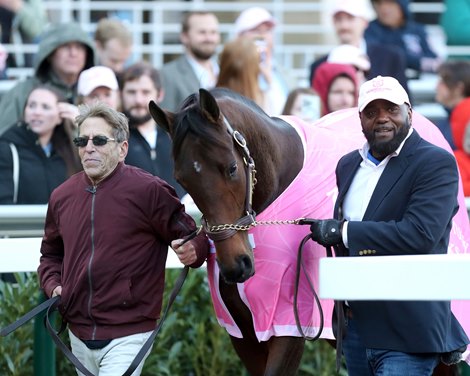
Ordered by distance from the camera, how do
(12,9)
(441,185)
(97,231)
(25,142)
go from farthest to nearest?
(12,9), (25,142), (97,231), (441,185)

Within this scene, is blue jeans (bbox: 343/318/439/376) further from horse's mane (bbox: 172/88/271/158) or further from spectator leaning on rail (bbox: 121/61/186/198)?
spectator leaning on rail (bbox: 121/61/186/198)

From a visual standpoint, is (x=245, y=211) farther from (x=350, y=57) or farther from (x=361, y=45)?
(x=361, y=45)

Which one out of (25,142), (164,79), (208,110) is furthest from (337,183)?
(164,79)

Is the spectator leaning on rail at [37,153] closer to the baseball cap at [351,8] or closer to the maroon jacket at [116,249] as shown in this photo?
the maroon jacket at [116,249]

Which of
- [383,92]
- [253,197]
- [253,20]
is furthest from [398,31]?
[383,92]

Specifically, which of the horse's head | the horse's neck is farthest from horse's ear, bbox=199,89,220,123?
the horse's neck

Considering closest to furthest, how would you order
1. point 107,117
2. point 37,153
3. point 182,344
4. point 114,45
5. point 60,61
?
point 107,117 < point 182,344 < point 37,153 < point 60,61 < point 114,45

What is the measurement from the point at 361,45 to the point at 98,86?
8.54ft

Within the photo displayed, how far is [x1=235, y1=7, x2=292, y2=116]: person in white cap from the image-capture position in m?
8.30

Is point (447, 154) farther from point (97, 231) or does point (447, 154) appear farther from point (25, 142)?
point (25, 142)

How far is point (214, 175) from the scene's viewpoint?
4.37 meters

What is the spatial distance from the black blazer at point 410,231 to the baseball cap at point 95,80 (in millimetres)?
3141

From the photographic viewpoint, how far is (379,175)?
4.50m

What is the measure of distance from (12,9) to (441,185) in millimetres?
6032
